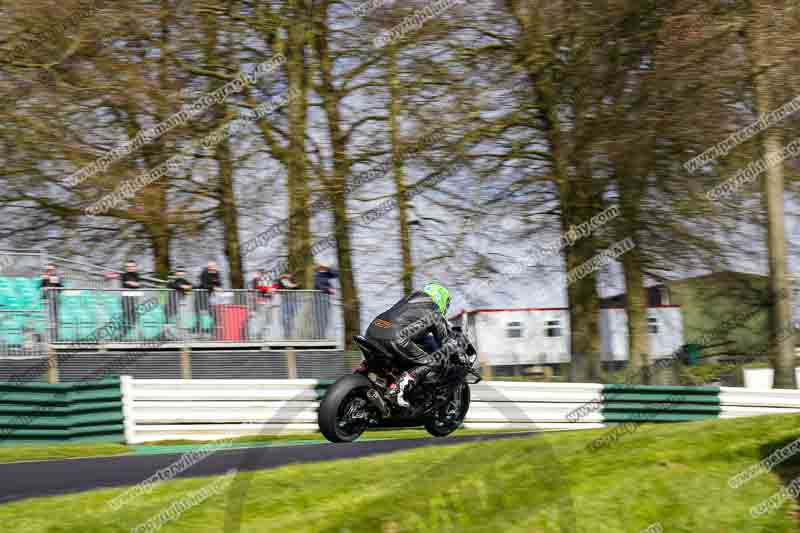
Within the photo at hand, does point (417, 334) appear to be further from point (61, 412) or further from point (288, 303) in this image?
point (288, 303)

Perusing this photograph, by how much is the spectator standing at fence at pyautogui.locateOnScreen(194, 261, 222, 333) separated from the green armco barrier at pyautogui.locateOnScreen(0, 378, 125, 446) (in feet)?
12.4

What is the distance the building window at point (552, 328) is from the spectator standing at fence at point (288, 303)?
49.1 feet

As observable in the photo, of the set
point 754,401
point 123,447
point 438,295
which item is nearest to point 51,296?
point 123,447

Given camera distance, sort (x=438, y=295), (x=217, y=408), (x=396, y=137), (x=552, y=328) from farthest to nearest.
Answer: (x=552, y=328) → (x=396, y=137) → (x=217, y=408) → (x=438, y=295)

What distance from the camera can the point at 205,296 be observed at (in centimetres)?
1911

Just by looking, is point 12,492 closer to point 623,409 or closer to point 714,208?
point 623,409

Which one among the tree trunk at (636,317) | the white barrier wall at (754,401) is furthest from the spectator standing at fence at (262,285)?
the white barrier wall at (754,401)

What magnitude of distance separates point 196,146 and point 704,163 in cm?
891

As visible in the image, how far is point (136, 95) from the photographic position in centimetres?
1897

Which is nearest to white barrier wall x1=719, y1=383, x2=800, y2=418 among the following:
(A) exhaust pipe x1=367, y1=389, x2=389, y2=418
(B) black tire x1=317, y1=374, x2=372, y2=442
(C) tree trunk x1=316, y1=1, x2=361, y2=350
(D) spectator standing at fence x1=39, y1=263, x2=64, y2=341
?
(C) tree trunk x1=316, y1=1, x2=361, y2=350

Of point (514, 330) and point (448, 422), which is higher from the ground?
point (514, 330)

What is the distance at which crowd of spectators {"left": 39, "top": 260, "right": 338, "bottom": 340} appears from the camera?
1731cm

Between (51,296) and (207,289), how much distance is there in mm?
2960

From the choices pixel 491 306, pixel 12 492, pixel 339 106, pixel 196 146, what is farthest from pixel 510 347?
pixel 12 492
